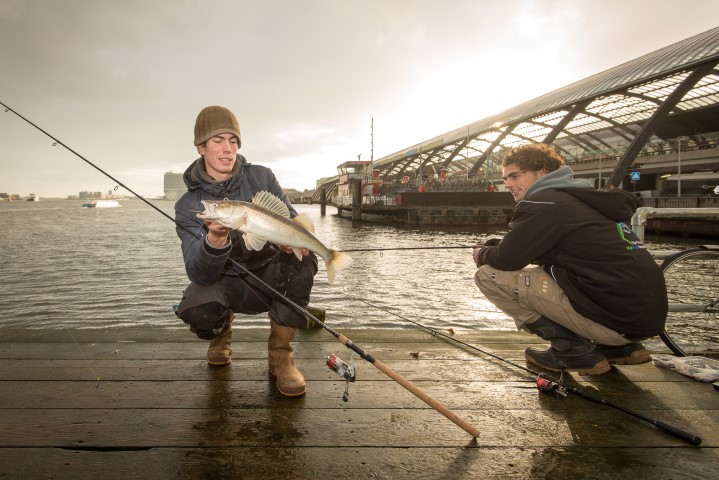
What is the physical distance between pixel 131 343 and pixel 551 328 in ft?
13.0

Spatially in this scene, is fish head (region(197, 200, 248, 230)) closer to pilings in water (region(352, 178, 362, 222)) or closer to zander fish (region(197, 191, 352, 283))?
zander fish (region(197, 191, 352, 283))

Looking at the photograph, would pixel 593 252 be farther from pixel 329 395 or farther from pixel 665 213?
pixel 665 213

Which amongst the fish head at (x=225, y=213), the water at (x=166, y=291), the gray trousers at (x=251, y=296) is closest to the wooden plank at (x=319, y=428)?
the gray trousers at (x=251, y=296)

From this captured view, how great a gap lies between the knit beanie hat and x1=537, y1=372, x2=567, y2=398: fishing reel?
3174 mm

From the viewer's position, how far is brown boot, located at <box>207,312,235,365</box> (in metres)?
3.56

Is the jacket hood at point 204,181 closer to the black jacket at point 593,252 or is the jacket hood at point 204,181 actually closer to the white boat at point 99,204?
the black jacket at point 593,252

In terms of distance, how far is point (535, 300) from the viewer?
11.4 ft

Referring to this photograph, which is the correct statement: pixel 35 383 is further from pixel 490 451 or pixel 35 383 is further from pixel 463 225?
pixel 463 225

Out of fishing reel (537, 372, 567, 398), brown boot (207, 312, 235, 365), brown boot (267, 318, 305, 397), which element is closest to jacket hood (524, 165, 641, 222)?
fishing reel (537, 372, 567, 398)

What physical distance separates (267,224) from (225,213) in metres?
0.33

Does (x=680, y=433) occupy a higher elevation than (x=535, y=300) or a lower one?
lower

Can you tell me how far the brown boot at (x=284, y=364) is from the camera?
2945 mm

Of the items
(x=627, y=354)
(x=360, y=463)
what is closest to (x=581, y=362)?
(x=627, y=354)

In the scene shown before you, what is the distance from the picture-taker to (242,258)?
368 cm
